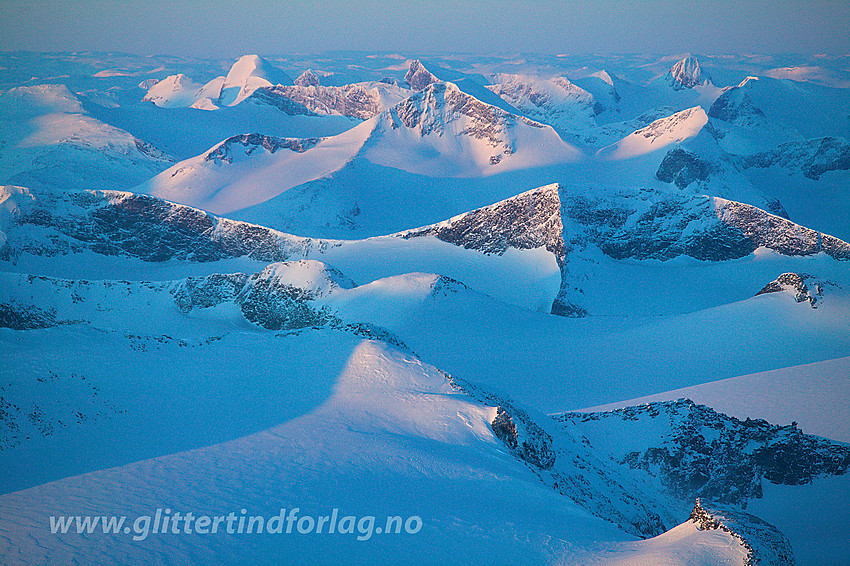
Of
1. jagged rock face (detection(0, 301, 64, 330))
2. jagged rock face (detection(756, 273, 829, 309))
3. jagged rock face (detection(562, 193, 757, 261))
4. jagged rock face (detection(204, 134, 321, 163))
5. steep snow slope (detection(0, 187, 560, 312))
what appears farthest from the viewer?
jagged rock face (detection(204, 134, 321, 163))

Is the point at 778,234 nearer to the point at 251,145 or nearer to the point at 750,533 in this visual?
the point at 750,533

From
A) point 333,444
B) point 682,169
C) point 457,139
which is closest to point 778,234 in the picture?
point 682,169

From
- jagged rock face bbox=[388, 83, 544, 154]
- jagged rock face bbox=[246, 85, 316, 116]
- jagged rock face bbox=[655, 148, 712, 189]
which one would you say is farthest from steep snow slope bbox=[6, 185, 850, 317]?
jagged rock face bbox=[246, 85, 316, 116]

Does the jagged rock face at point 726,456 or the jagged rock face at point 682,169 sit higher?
the jagged rock face at point 682,169

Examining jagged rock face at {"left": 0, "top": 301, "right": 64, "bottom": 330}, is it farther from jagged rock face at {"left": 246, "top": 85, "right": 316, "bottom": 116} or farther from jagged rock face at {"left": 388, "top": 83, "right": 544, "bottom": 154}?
jagged rock face at {"left": 246, "top": 85, "right": 316, "bottom": 116}

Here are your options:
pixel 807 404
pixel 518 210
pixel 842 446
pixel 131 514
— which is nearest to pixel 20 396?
pixel 131 514

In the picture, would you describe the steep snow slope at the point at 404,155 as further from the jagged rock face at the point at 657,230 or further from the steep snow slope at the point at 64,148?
the jagged rock face at the point at 657,230

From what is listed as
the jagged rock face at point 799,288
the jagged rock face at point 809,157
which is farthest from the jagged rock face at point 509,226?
the jagged rock face at point 809,157
